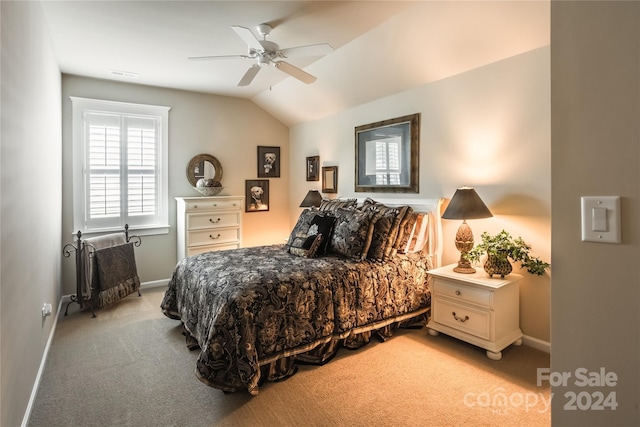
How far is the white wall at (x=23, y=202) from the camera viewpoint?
1.64 meters

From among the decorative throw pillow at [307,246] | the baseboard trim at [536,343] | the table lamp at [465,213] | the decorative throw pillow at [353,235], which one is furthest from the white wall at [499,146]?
the decorative throw pillow at [307,246]

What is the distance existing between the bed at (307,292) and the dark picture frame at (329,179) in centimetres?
118

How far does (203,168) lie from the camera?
202 inches

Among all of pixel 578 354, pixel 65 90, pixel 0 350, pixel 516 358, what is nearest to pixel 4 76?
pixel 0 350

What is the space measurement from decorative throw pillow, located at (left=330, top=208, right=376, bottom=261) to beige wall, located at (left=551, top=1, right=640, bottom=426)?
2.16m

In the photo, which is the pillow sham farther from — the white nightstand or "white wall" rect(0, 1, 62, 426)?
"white wall" rect(0, 1, 62, 426)

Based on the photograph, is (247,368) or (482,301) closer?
(247,368)

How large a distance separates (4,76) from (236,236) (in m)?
3.55

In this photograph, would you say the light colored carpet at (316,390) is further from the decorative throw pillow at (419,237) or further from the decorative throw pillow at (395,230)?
the decorative throw pillow at (419,237)

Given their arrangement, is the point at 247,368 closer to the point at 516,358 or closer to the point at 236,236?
the point at 516,358

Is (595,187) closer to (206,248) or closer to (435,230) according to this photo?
(435,230)

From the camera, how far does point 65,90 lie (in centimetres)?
418

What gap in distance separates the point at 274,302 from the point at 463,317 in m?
1.57

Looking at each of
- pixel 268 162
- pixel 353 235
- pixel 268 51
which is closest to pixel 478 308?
pixel 353 235
